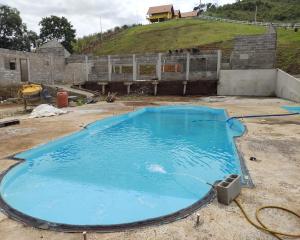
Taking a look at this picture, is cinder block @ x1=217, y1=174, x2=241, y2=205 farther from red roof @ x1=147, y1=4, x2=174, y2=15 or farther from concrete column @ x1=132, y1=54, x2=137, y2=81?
red roof @ x1=147, y1=4, x2=174, y2=15

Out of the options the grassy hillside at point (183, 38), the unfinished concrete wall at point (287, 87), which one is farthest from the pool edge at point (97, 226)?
the grassy hillside at point (183, 38)

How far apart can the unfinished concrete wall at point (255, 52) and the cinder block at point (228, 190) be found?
17.0 meters

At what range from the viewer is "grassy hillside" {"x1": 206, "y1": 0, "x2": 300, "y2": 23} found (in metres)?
40.8

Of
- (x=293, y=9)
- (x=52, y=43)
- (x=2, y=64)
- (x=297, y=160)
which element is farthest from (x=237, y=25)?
(x=297, y=160)

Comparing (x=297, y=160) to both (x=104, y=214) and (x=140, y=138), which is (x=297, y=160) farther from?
(x=140, y=138)

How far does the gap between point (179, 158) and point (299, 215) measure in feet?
12.3

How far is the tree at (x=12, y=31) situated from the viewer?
3662cm

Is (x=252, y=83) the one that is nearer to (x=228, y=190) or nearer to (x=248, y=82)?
(x=248, y=82)

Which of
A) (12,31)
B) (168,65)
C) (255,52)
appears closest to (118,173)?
(255,52)

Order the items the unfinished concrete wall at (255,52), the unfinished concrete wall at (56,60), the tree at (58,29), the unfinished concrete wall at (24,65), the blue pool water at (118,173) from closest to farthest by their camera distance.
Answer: the blue pool water at (118,173) < the unfinished concrete wall at (24,65) < the unfinished concrete wall at (255,52) < the unfinished concrete wall at (56,60) < the tree at (58,29)

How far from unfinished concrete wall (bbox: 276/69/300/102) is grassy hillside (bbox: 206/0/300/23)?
1029 inches

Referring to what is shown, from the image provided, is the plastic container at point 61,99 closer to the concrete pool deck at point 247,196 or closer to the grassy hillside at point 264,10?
the concrete pool deck at point 247,196

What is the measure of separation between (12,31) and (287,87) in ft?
116

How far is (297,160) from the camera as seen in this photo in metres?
5.50
